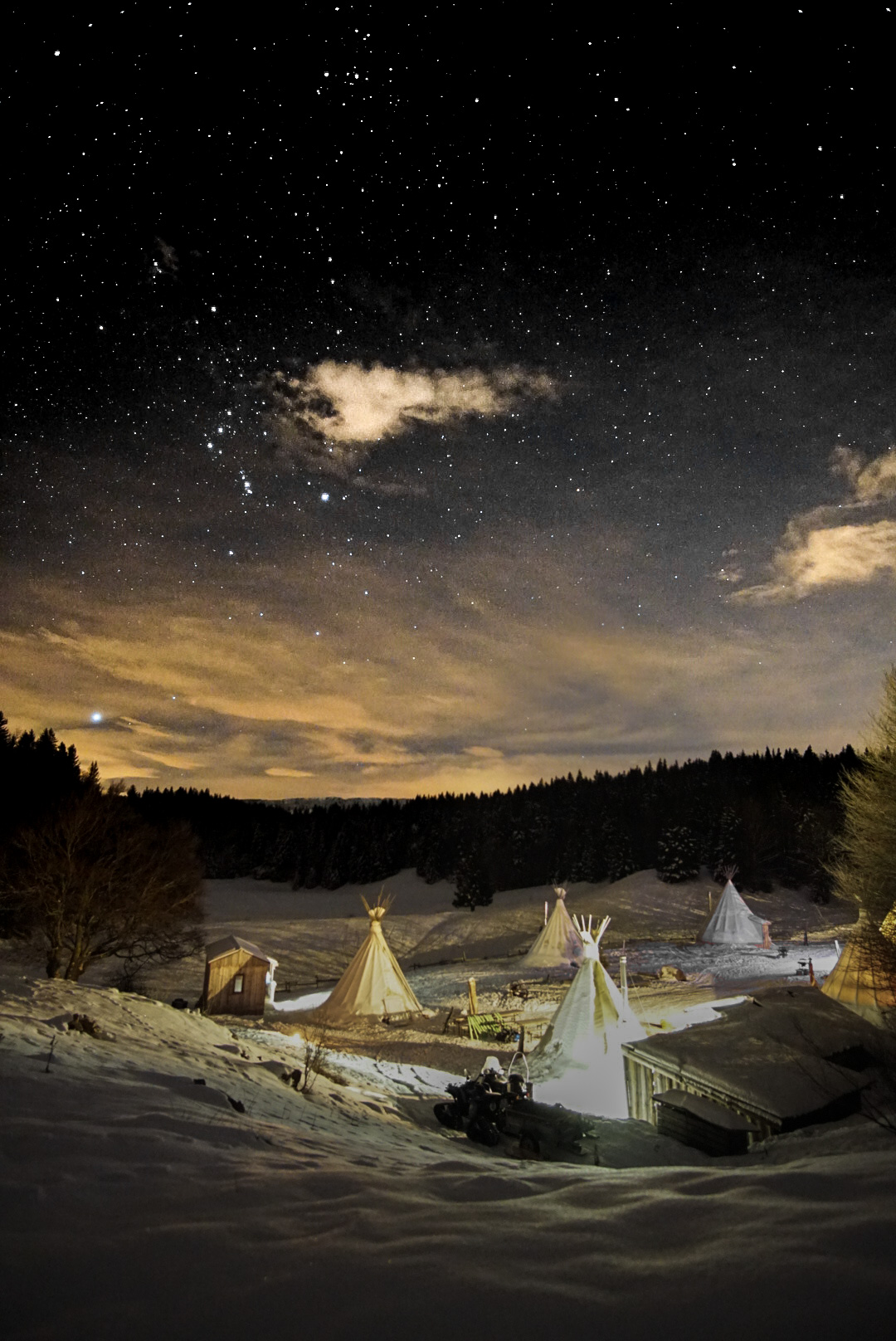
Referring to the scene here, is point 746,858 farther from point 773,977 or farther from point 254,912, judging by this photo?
point 254,912

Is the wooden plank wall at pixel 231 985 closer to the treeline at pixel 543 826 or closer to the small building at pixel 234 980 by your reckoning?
the small building at pixel 234 980

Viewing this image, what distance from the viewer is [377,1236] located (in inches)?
146

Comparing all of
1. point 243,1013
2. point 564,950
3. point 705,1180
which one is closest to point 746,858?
point 564,950

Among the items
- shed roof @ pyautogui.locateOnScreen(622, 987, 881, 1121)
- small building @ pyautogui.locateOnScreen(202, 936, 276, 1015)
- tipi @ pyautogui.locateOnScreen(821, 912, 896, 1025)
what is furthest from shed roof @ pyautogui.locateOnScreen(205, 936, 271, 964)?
tipi @ pyautogui.locateOnScreen(821, 912, 896, 1025)

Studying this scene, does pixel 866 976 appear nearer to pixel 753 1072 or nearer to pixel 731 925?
pixel 753 1072

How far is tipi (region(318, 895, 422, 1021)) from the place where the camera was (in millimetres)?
21516

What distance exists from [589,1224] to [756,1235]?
93cm

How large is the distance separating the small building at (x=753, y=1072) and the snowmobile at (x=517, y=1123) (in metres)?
1.70

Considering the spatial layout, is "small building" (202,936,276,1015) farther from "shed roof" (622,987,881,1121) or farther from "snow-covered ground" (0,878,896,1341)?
"snow-covered ground" (0,878,896,1341)

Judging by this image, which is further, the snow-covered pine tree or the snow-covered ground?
the snow-covered pine tree

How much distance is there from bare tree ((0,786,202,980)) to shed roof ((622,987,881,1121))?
595 inches

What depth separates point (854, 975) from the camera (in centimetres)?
1717

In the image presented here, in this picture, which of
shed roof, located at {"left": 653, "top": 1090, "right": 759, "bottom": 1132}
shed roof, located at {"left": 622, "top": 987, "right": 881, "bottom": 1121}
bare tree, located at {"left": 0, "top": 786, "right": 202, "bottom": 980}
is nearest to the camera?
shed roof, located at {"left": 653, "top": 1090, "right": 759, "bottom": 1132}

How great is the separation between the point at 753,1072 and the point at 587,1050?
4295 millimetres
